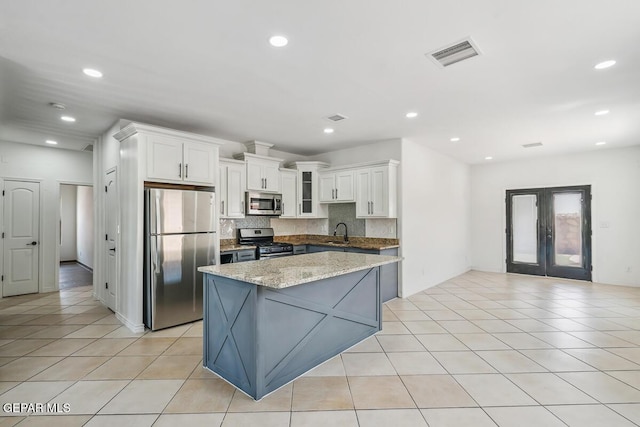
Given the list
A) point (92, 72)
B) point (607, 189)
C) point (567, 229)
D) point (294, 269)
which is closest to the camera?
point (294, 269)

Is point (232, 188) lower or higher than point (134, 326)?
higher

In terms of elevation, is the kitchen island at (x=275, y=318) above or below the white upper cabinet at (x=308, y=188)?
below

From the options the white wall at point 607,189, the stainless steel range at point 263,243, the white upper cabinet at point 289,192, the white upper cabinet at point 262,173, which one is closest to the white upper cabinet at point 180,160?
the white upper cabinet at point 262,173

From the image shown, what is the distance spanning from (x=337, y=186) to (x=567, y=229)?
5.27 meters

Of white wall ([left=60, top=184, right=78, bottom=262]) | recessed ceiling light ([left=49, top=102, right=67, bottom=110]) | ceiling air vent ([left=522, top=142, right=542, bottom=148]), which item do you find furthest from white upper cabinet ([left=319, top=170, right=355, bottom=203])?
A: white wall ([left=60, top=184, right=78, bottom=262])

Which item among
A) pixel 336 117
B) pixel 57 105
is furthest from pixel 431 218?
pixel 57 105

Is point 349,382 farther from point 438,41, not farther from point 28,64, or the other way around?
point 28,64

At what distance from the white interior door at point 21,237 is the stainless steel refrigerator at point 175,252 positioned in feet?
11.6

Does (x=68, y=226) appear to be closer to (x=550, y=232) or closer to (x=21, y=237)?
(x=21, y=237)

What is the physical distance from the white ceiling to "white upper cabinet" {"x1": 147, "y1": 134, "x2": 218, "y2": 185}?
1.21 ft

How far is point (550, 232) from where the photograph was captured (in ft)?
22.8

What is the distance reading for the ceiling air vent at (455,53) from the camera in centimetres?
244

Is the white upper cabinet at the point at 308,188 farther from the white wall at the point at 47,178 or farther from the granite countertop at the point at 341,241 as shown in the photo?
the white wall at the point at 47,178

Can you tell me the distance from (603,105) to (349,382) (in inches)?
173
